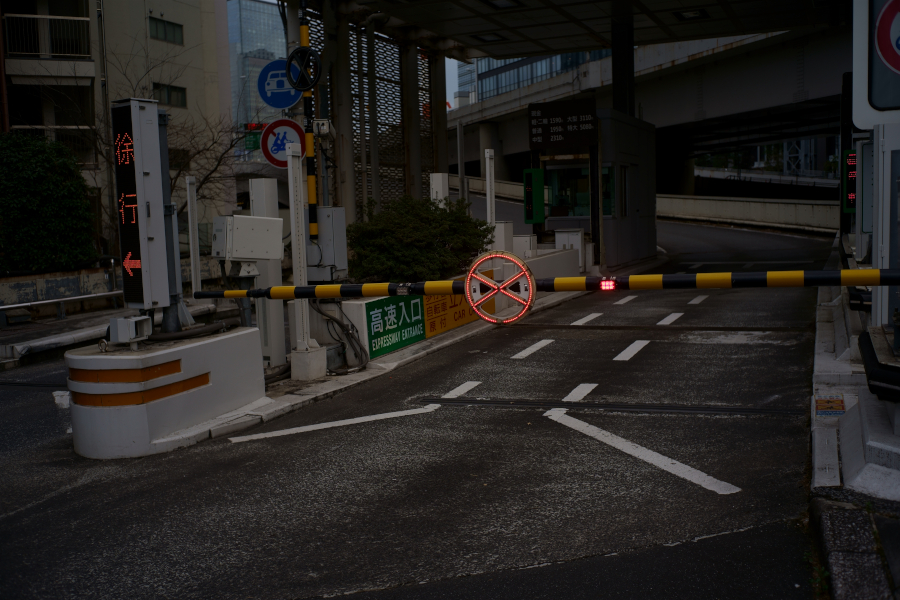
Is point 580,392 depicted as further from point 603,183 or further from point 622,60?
point 622,60

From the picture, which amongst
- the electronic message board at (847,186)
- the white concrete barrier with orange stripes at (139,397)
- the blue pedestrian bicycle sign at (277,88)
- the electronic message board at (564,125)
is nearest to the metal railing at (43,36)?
the electronic message board at (564,125)

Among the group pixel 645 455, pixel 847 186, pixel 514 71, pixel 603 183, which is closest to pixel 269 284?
pixel 645 455

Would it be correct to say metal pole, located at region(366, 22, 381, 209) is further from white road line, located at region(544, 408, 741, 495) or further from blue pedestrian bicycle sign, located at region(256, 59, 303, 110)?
white road line, located at region(544, 408, 741, 495)

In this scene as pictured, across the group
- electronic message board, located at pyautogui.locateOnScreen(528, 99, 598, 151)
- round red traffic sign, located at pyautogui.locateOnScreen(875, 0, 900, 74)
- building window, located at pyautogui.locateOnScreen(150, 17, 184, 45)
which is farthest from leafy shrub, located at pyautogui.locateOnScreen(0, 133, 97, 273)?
round red traffic sign, located at pyautogui.locateOnScreen(875, 0, 900, 74)

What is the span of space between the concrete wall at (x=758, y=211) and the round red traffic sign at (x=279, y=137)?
32650 mm

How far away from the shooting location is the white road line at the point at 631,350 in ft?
35.4

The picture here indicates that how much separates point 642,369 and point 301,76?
18.1 feet

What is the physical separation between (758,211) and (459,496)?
38.8m

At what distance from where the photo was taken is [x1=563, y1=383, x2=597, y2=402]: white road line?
8.53m

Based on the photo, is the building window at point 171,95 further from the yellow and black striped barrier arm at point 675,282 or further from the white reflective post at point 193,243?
the yellow and black striped barrier arm at point 675,282

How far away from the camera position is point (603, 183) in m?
23.1

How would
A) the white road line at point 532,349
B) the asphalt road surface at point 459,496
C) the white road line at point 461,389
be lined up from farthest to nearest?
the white road line at point 532,349 < the white road line at point 461,389 < the asphalt road surface at point 459,496

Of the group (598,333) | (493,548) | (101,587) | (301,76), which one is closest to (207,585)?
(101,587)

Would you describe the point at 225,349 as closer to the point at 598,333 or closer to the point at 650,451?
the point at 650,451
